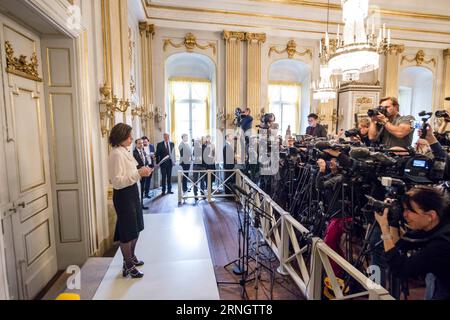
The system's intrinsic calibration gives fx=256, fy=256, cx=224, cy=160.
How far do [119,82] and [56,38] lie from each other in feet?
3.98

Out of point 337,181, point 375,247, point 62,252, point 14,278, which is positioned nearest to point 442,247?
point 375,247

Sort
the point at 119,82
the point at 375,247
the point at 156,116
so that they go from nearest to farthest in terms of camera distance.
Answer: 1. the point at 375,247
2. the point at 119,82
3. the point at 156,116

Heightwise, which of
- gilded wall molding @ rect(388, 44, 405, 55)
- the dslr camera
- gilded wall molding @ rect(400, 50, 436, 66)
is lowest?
the dslr camera

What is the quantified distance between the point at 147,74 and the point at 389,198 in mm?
7111

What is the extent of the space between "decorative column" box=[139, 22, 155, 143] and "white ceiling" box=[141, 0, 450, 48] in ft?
1.09

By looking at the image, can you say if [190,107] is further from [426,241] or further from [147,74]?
[426,241]

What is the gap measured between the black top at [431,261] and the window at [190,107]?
7616 mm

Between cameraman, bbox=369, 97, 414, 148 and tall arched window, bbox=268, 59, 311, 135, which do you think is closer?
cameraman, bbox=369, 97, 414, 148

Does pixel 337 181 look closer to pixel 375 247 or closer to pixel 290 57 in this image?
pixel 375 247

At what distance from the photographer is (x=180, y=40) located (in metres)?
7.66

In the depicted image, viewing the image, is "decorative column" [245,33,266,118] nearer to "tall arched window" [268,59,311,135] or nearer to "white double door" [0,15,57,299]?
"tall arched window" [268,59,311,135]

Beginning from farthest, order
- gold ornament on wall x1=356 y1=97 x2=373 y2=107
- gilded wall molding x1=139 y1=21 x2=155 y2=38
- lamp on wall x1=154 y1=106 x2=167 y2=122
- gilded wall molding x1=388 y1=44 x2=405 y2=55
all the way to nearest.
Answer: gilded wall molding x1=388 y1=44 x2=405 y2=55 → gold ornament on wall x1=356 y1=97 x2=373 y2=107 → lamp on wall x1=154 y1=106 x2=167 y2=122 → gilded wall molding x1=139 y1=21 x2=155 y2=38

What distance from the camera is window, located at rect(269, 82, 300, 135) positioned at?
920 cm

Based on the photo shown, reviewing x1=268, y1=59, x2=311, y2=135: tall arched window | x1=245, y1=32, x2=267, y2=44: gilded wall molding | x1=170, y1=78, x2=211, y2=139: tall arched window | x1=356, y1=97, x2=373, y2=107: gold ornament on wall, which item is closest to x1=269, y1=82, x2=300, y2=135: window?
x1=268, y1=59, x2=311, y2=135: tall arched window
